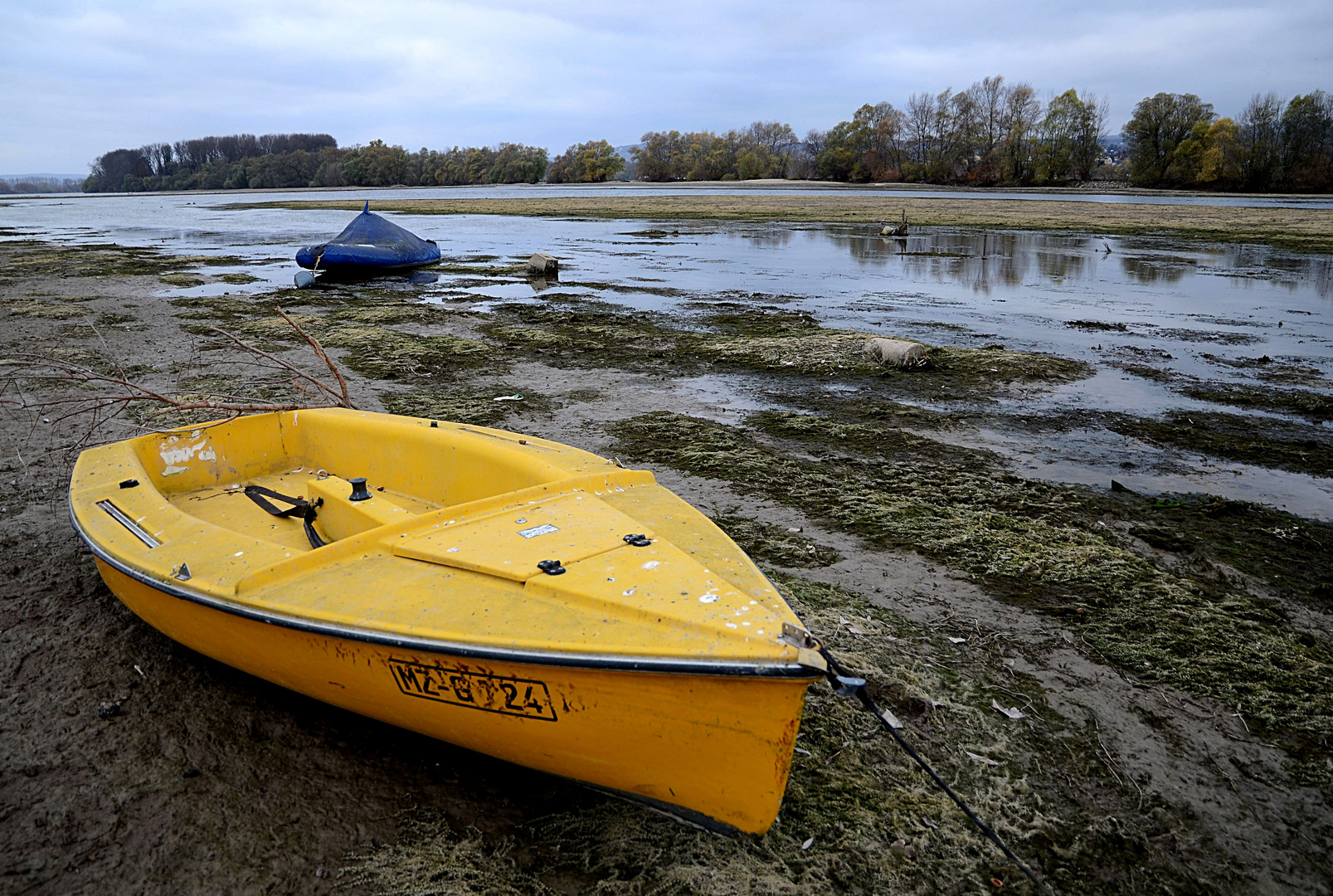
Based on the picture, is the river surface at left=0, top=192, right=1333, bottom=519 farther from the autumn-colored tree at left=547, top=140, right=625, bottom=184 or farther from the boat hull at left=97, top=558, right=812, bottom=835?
the autumn-colored tree at left=547, top=140, right=625, bottom=184

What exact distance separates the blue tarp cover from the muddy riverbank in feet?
37.9

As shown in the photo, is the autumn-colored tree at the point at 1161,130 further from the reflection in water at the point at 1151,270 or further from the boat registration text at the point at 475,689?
the boat registration text at the point at 475,689

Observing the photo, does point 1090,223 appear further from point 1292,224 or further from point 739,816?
point 739,816

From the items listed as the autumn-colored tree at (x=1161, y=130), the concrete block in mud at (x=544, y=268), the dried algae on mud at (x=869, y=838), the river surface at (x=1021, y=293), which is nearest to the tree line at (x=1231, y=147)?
the autumn-colored tree at (x=1161, y=130)

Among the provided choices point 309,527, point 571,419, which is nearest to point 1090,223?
point 571,419

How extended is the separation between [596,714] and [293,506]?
114 inches

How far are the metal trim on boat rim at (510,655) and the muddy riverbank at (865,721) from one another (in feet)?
1.91

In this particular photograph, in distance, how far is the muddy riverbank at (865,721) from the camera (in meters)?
2.54

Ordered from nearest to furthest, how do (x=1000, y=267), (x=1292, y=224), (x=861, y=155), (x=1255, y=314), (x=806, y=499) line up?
1. (x=806, y=499)
2. (x=1255, y=314)
3. (x=1000, y=267)
4. (x=1292, y=224)
5. (x=861, y=155)

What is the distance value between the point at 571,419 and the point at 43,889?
5.21m

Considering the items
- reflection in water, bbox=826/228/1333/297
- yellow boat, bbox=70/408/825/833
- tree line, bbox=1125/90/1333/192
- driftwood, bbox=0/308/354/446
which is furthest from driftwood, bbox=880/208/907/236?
tree line, bbox=1125/90/1333/192

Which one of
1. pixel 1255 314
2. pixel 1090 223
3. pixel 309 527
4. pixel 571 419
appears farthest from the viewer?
pixel 1090 223

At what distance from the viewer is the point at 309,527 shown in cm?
411

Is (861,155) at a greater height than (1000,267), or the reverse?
(861,155)
